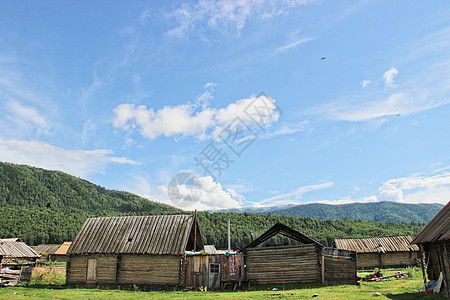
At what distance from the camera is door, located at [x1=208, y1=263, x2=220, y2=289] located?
2792cm

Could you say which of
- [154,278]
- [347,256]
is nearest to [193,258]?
[154,278]

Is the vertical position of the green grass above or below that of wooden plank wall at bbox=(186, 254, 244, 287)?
below

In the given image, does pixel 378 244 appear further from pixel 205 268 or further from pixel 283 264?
pixel 205 268

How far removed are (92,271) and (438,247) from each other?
28.3 meters

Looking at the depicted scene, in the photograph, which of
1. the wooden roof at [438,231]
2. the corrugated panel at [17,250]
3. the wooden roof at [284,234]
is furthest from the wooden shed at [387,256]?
the corrugated panel at [17,250]

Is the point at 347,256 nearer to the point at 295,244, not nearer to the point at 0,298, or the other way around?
the point at 295,244

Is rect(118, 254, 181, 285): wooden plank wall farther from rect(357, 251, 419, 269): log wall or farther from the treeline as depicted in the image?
the treeline

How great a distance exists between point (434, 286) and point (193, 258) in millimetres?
17852

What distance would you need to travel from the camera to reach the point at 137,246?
99.0ft

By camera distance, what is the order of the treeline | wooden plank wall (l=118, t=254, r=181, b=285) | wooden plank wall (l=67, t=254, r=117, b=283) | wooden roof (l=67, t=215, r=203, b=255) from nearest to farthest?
wooden plank wall (l=118, t=254, r=181, b=285) < wooden roof (l=67, t=215, r=203, b=255) < wooden plank wall (l=67, t=254, r=117, b=283) < the treeline

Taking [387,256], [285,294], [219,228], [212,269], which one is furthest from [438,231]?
[219,228]

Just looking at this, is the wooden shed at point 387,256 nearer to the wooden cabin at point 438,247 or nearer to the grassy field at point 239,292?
the grassy field at point 239,292

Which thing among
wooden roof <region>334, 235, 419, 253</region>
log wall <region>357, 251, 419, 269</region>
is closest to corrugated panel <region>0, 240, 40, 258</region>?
wooden roof <region>334, 235, 419, 253</region>

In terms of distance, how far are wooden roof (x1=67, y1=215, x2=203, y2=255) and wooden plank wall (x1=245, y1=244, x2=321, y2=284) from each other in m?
6.37
